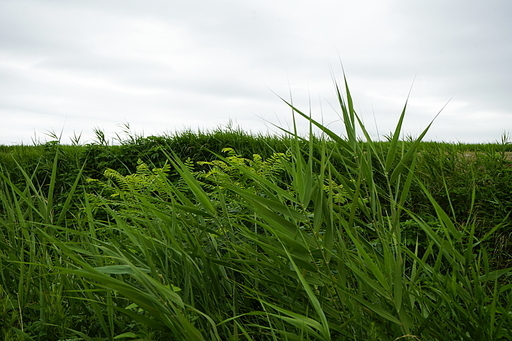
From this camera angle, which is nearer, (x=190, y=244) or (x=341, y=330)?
(x=341, y=330)

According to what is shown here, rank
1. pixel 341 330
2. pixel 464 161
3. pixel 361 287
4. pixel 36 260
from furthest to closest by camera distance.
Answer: pixel 464 161, pixel 36 260, pixel 361 287, pixel 341 330

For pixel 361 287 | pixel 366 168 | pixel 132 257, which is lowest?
pixel 361 287

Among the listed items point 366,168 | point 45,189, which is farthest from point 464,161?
point 45,189

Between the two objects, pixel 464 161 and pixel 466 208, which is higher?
pixel 464 161

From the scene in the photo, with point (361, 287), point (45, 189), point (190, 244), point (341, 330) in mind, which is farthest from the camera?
point (45, 189)

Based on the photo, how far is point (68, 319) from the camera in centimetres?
170

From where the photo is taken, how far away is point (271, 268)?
68.4 inches

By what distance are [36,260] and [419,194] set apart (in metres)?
4.50

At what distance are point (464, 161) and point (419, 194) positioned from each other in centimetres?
83

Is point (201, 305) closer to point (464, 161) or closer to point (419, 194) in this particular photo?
point (419, 194)

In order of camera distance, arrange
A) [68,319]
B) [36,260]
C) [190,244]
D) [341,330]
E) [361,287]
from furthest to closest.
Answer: [36,260], [190,244], [68,319], [361,287], [341,330]

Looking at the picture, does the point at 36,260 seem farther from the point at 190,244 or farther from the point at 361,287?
the point at 361,287

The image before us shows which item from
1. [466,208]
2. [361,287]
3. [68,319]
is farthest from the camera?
[466,208]

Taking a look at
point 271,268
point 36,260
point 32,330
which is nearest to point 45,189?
point 36,260
